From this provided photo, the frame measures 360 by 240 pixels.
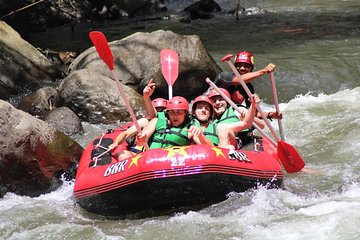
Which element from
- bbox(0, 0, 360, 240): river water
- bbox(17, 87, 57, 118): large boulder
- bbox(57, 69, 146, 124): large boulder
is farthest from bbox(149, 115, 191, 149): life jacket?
bbox(17, 87, 57, 118): large boulder

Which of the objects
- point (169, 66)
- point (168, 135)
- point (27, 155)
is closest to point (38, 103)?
point (169, 66)

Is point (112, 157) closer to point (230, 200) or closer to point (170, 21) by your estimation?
point (230, 200)

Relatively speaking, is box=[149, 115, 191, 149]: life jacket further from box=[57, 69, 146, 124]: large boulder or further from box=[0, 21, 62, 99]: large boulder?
box=[0, 21, 62, 99]: large boulder

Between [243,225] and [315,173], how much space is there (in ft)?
5.28

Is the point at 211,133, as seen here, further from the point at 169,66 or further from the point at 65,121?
the point at 65,121

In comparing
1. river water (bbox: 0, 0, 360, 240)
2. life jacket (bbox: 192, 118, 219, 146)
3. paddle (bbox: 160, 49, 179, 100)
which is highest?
paddle (bbox: 160, 49, 179, 100)

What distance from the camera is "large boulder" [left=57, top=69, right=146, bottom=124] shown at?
7445 mm

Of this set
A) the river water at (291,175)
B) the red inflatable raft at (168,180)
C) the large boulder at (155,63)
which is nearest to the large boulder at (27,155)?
the river water at (291,175)

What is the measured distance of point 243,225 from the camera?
4227mm

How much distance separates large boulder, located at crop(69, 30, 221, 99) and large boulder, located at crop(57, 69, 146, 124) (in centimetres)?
59

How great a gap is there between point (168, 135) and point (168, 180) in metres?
0.75

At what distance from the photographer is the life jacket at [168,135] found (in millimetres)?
4918

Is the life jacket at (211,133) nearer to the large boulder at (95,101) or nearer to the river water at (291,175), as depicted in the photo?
the river water at (291,175)

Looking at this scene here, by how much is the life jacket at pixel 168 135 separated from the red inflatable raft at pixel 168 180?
455 mm
